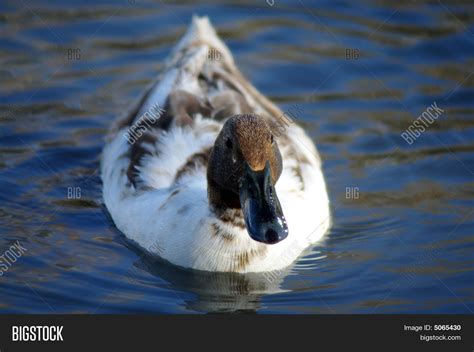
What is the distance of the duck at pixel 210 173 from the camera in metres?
9.13

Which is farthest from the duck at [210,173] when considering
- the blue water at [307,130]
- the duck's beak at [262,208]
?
the blue water at [307,130]

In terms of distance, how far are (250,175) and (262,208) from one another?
0.33m

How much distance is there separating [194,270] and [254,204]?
4.28ft

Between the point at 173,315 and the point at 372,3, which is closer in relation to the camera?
the point at 173,315

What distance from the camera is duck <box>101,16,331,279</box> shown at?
9.13 m

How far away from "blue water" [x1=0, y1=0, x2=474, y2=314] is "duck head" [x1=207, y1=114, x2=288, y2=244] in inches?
36.9

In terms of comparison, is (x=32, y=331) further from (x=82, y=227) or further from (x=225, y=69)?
(x=225, y=69)

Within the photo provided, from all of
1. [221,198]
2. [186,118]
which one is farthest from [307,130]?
[221,198]

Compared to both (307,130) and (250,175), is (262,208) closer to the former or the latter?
(250,175)

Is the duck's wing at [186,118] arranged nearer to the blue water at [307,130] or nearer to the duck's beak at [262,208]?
the blue water at [307,130]

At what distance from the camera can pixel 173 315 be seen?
930 centimetres

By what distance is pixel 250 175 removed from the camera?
9.00 m

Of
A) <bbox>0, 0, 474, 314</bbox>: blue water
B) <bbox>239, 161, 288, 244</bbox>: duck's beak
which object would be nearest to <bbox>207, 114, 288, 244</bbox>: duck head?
<bbox>239, 161, 288, 244</bbox>: duck's beak

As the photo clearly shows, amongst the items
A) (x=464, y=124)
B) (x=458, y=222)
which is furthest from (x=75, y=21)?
(x=458, y=222)
